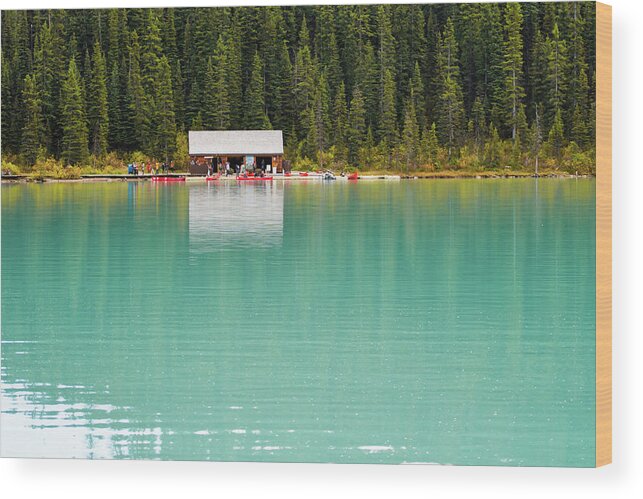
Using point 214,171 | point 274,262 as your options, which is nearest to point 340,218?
point 214,171

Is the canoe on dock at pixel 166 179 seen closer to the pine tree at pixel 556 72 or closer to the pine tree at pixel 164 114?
the pine tree at pixel 164 114

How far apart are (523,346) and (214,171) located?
40.7 feet

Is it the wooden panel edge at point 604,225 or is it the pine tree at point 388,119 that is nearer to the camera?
the wooden panel edge at point 604,225

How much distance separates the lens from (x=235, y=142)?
1847 centimetres

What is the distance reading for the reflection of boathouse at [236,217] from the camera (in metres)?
16.4

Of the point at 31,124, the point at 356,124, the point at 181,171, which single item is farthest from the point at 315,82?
the point at 31,124

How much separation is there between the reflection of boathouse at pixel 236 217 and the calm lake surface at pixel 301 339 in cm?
10

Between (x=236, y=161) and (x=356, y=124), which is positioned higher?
(x=356, y=124)

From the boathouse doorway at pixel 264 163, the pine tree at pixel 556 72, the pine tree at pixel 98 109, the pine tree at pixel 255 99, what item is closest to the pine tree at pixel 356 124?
the boathouse doorway at pixel 264 163

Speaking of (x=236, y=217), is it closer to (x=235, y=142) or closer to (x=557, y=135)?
(x=235, y=142)

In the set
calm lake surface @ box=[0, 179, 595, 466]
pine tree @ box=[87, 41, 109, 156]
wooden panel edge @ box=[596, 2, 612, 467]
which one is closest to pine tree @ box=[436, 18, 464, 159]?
calm lake surface @ box=[0, 179, 595, 466]

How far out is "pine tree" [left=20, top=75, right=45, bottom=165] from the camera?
17.2 metres

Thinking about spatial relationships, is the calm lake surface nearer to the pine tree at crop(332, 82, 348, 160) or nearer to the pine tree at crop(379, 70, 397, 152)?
the pine tree at crop(332, 82, 348, 160)

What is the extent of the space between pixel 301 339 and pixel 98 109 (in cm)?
1151
